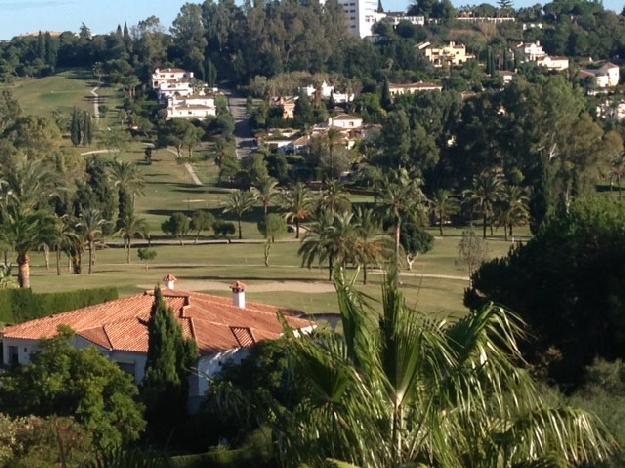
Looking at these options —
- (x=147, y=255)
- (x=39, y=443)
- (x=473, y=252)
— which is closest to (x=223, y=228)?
(x=147, y=255)

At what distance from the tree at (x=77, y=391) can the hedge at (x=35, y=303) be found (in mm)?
11022

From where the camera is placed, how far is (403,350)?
642 cm

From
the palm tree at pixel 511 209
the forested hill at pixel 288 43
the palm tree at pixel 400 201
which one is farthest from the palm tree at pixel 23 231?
the forested hill at pixel 288 43

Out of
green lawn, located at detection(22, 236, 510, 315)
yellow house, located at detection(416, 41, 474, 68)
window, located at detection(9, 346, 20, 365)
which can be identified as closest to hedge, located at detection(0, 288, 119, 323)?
green lawn, located at detection(22, 236, 510, 315)

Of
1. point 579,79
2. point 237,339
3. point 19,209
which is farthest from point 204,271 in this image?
point 579,79

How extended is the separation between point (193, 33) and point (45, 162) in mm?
96261

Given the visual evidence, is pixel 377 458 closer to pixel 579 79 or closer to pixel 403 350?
pixel 403 350

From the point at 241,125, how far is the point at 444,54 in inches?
1854

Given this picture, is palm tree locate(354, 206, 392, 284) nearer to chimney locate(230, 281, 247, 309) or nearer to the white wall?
chimney locate(230, 281, 247, 309)

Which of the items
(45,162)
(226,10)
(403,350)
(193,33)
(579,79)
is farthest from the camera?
(226,10)

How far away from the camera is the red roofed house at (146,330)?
83.3ft

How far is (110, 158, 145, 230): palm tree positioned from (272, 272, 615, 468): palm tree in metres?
55.2

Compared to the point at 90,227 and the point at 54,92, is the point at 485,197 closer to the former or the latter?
the point at 90,227

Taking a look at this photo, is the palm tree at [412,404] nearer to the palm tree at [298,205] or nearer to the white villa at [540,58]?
the palm tree at [298,205]
